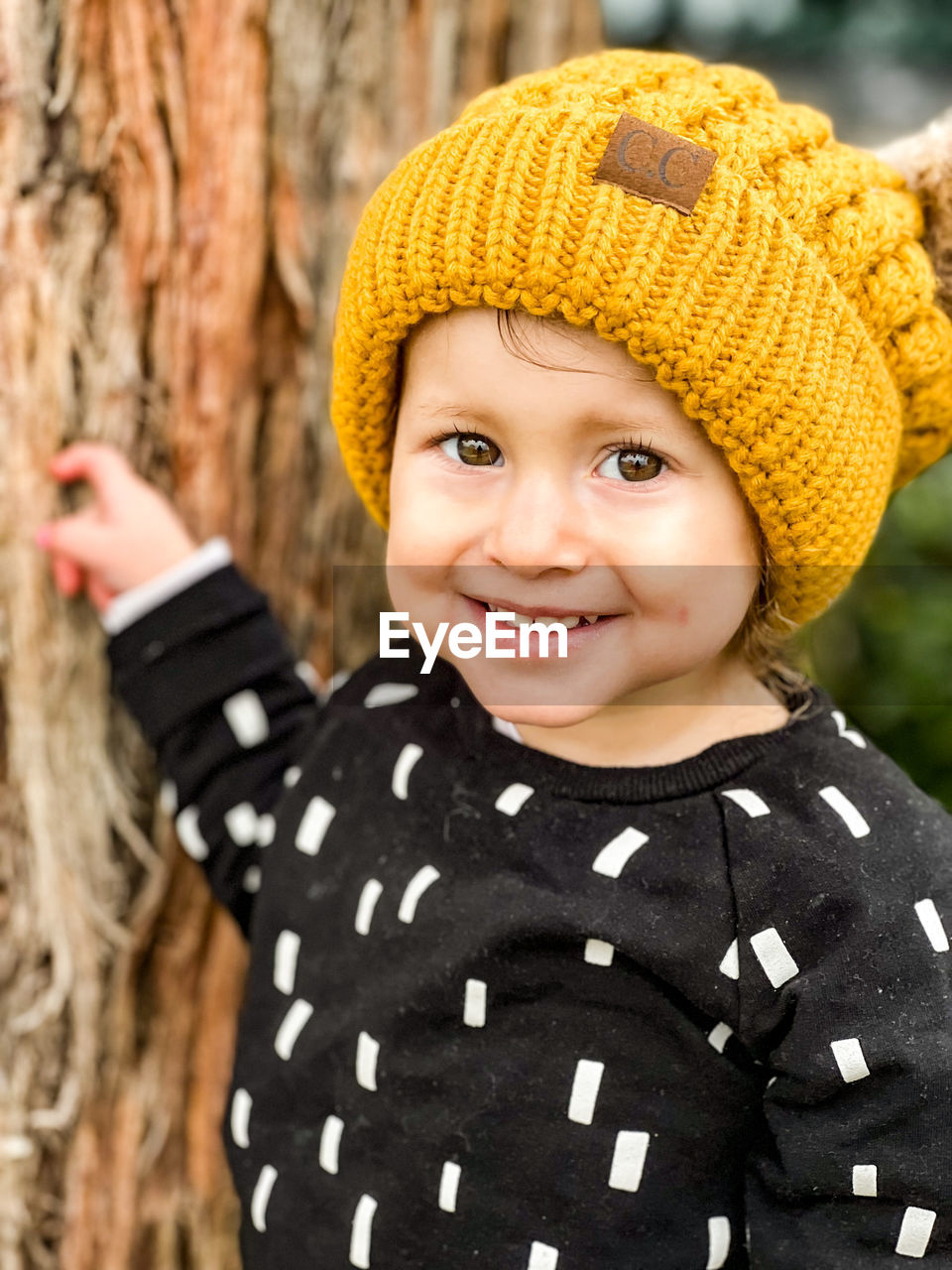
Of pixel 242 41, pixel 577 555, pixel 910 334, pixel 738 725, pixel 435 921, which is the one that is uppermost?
pixel 242 41

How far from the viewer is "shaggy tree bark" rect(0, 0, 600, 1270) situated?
1.28m

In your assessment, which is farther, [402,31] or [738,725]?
[402,31]

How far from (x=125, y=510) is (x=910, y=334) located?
0.83 m

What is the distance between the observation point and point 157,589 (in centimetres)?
133

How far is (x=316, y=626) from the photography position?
151 cm

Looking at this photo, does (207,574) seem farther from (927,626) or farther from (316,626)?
(927,626)

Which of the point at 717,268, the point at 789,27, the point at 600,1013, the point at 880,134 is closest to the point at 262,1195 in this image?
the point at 600,1013

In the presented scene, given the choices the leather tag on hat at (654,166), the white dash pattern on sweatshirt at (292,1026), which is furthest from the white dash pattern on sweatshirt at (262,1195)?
the leather tag on hat at (654,166)

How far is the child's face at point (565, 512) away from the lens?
36.4 inches

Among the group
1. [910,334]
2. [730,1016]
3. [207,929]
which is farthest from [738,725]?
[207,929]

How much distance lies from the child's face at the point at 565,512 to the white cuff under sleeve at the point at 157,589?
1.31ft

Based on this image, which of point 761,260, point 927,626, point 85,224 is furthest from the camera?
point 927,626

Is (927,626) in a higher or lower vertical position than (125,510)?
lower

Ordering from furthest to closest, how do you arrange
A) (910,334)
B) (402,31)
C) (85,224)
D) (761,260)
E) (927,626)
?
(927,626)
(402,31)
(85,224)
(910,334)
(761,260)
